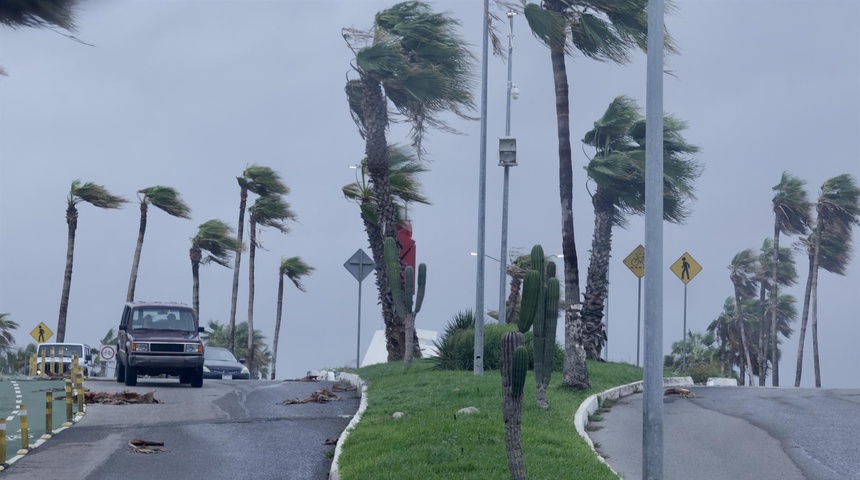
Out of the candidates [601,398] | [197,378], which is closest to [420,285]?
[601,398]

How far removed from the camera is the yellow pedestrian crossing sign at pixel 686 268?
34.3 meters

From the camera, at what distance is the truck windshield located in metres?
27.4

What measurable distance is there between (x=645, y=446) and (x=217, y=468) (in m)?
5.60

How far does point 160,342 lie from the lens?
→ 87.0 feet

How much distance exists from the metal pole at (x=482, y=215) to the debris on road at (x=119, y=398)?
6.57 metres

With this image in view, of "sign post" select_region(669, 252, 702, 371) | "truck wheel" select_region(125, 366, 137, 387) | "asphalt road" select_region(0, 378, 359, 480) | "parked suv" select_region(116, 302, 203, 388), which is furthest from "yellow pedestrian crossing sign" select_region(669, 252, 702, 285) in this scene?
"truck wheel" select_region(125, 366, 137, 387)

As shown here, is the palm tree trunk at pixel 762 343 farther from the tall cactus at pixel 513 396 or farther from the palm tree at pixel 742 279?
the tall cactus at pixel 513 396

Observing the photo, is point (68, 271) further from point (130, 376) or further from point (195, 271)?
point (130, 376)

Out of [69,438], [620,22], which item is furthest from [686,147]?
[69,438]

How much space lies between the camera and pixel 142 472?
13.4 m

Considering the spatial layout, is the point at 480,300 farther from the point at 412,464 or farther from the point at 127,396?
the point at 412,464

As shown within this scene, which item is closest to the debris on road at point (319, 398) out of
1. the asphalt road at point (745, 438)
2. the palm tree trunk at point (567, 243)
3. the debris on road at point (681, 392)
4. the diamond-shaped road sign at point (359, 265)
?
the palm tree trunk at point (567, 243)

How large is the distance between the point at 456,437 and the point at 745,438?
4.83 meters

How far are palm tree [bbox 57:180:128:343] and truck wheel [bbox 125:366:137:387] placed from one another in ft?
86.8
